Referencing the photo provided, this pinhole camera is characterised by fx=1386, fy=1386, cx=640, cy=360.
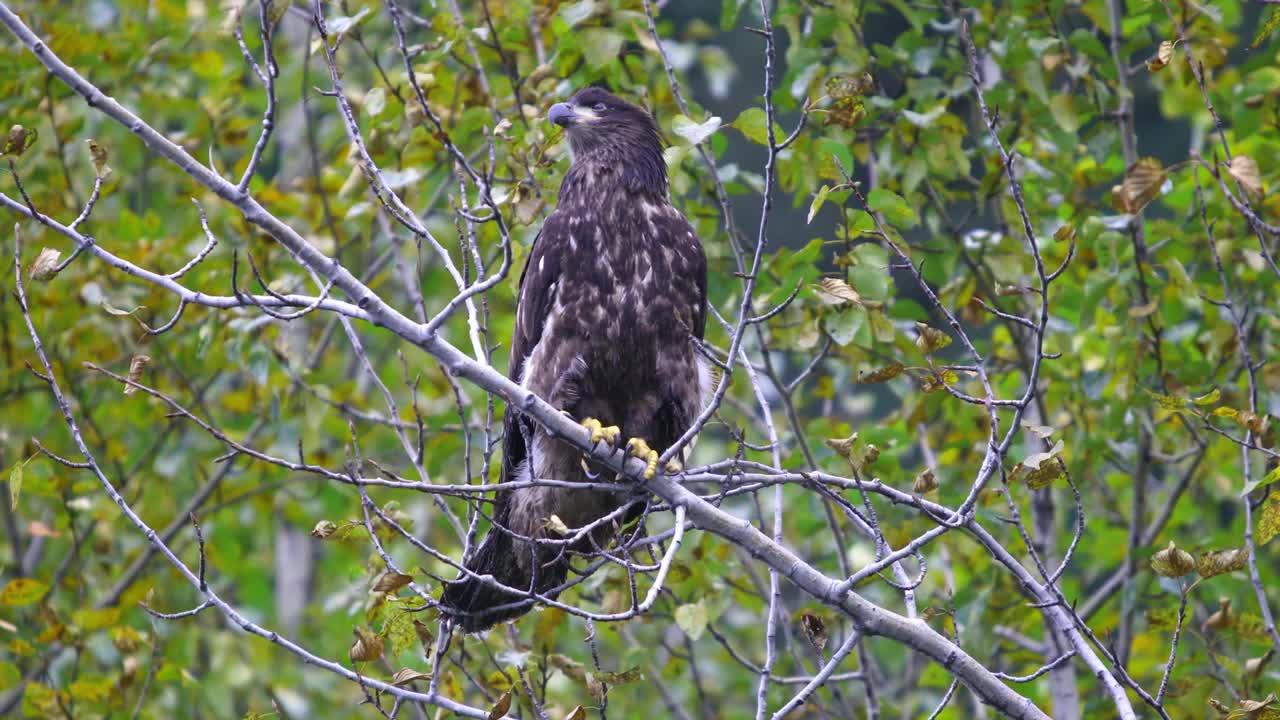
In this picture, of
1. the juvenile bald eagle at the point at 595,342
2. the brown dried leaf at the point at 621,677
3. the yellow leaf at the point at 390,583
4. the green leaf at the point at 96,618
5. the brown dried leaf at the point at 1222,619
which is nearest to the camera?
the yellow leaf at the point at 390,583

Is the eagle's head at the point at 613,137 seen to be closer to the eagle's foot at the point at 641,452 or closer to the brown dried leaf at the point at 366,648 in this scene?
the eagle's foot at the point at 641,452

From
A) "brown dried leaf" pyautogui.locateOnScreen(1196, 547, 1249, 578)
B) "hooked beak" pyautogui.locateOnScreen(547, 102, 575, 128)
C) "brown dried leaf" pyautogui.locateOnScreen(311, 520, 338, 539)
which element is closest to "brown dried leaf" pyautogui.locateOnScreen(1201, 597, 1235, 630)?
"brown dried leaf" pyautogui.locateOnScreen(1196, 547, 1249, 578)

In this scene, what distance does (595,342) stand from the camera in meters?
4.21

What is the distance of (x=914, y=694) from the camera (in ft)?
20.7

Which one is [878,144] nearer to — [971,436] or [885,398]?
[971,436]

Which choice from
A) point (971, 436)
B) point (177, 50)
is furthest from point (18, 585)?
point (971, 436)

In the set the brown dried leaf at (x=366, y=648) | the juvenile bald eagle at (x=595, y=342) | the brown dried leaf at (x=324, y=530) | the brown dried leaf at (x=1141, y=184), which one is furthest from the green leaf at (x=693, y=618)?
the brown dried leaf at (x=1141, y=184)

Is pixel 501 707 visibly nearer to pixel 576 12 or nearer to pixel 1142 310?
pixel 576 12

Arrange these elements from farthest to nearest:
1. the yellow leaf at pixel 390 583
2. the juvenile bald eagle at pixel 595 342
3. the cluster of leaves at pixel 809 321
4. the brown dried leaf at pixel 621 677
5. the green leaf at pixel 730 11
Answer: the green leaf at pixel 730 11, the juvenile bald eagle at pixel 595 342, the cluster of leaves at pixel 809 321, the brown dried leaf at pixel 621 677, the yellow leaf at pixel 390 583

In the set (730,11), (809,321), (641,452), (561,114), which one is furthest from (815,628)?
(730,11)

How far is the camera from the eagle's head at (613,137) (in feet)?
14.8

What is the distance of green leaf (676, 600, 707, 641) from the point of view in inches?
161

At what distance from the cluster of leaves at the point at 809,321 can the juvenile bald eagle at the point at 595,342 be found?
6.4 inches

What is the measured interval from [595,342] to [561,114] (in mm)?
818
